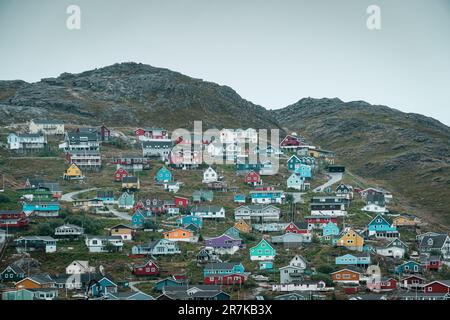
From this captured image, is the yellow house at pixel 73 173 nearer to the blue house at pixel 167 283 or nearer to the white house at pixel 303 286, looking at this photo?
the blue house at pixel 167 283

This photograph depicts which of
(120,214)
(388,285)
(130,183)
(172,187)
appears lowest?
(388,285)

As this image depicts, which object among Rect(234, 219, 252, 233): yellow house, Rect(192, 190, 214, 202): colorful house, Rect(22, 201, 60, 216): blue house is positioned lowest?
Rect(234, 219, 252, 233): yellow house

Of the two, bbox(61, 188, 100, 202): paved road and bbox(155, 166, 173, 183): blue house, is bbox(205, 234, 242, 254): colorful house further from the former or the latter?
bbox(155, 166, 173, 183): blue house

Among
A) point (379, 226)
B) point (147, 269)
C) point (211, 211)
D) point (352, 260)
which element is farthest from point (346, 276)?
point (211, 211)

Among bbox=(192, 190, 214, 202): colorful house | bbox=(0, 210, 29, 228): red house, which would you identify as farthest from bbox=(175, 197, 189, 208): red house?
bbox=(0, 210, 29, 228): red house

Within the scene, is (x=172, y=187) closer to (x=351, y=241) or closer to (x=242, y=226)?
(x=242, y=226)
